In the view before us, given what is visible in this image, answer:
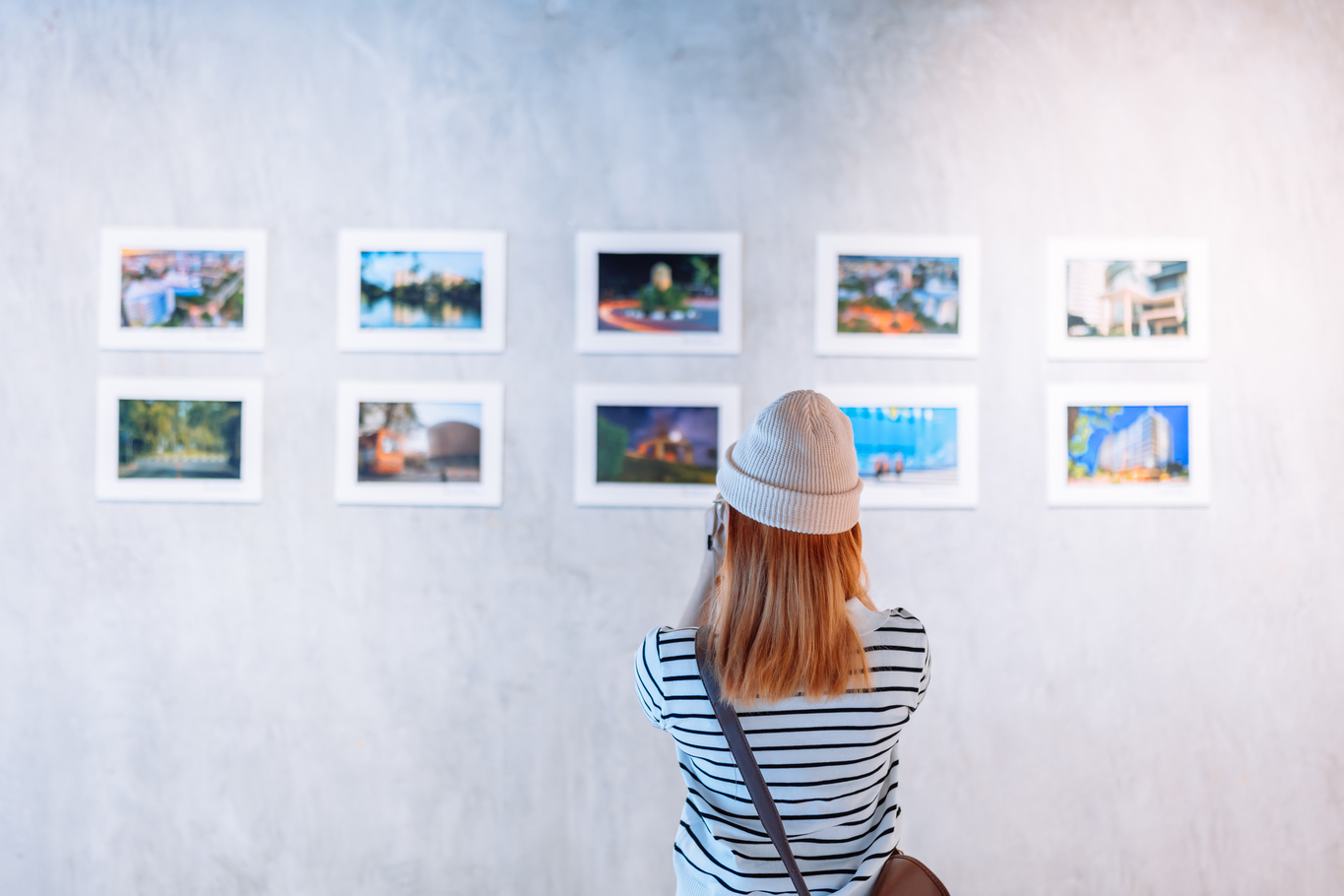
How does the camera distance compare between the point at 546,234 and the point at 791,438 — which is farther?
the point at 546,234

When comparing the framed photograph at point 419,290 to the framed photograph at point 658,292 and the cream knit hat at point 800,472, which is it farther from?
the cream knit hat at point 800,472

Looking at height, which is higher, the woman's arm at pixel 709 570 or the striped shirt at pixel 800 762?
the woman's arm at pixel 709 570

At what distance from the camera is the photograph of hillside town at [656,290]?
2.16 metres

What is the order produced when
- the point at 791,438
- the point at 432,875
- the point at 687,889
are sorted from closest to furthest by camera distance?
the point at 791,438, the point at 687,889, the point at 432,875

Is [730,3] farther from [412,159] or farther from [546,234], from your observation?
[412,159]

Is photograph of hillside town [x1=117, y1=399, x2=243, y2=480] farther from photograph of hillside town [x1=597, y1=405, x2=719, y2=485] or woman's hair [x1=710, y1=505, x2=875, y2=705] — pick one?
woman's hair [x1=710, y1=505, x2=875, y2=705]

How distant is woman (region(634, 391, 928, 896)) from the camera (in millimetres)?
1064

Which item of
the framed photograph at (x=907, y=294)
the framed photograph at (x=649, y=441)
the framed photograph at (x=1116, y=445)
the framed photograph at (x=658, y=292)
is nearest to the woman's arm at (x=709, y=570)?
the framed photograph at (x=649, y=441)

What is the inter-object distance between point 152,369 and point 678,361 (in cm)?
149

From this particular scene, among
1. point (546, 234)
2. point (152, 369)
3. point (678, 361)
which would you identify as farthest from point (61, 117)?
point (678, 361)

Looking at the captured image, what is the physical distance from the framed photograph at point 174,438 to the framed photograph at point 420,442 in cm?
27

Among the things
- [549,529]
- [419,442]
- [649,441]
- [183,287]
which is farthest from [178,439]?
[649,441]

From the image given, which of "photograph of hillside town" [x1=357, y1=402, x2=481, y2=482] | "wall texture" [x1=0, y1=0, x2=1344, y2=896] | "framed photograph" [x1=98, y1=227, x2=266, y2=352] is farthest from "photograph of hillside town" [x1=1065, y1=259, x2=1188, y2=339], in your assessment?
"framed photograph" [x1=98, y1=227, x2=266, y2=352]

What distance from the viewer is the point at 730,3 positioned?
216cm
